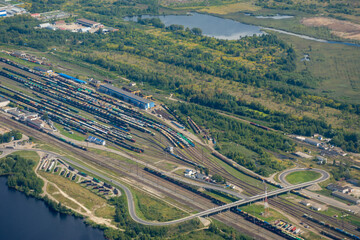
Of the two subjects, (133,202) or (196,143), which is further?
(196,143)

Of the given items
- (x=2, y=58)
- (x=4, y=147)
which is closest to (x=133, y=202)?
(x=4, y=147)

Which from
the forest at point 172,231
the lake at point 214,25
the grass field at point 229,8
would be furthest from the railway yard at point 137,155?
the grass field at point 229,8

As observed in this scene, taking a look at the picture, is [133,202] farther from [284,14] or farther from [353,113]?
[284,14]

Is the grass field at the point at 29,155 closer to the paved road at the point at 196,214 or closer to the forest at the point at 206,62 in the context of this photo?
the paved road at the point at 196,214

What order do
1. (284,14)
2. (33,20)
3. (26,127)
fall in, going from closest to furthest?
(26,127)
(33,20)
(284,14)

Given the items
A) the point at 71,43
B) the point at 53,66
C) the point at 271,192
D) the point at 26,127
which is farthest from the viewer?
the point at 71,43

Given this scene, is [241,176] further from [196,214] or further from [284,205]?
[196,214]
